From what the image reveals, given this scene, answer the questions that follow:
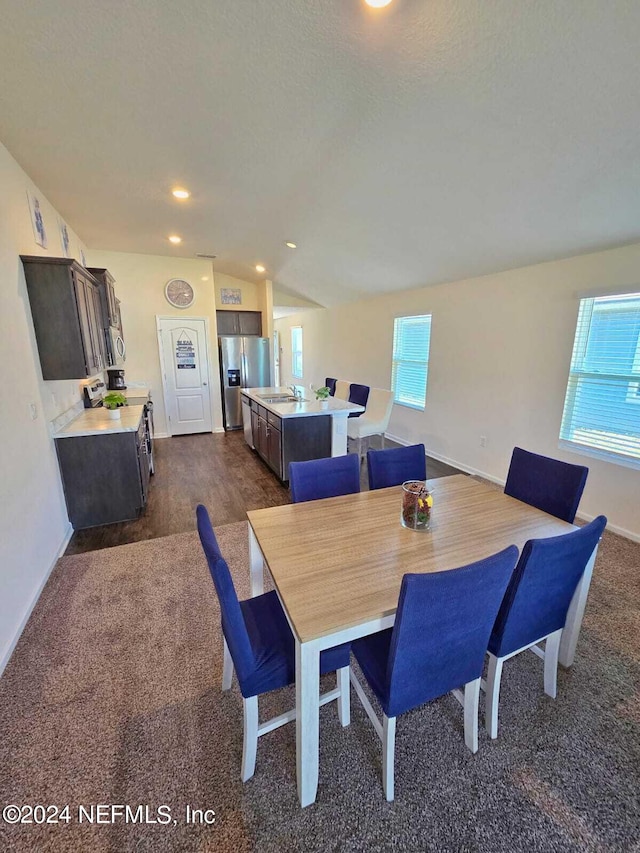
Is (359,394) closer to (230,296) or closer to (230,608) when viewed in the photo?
(230,296)

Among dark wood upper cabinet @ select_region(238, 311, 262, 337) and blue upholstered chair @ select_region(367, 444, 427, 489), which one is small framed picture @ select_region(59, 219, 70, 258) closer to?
dark wood upper cabinet @ select_region(238, 311, 262, 337)

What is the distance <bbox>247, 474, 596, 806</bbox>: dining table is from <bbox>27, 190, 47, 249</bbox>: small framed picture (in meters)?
3.05

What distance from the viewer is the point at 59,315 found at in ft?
8.73

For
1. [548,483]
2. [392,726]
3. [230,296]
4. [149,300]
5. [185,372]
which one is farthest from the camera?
[230,296]

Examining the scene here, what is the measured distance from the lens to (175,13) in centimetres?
150

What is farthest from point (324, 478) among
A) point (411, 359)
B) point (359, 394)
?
point (411, 359)

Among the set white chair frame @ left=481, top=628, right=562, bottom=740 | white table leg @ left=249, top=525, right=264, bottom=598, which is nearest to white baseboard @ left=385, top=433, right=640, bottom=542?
white chair frame @ left=481, top=628, right=562, bottom=740

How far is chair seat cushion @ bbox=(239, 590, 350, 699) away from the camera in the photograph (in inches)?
48.3

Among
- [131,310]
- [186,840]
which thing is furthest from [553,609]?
[131,310]

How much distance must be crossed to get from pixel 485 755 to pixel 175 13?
10.9 feet

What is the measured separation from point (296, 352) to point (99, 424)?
7.13 metres

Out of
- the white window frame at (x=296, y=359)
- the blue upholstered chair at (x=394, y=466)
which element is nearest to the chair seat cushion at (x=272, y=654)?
the blue upholstered chair at (x=394, y=466)

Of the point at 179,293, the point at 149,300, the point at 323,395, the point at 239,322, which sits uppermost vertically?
the point at 179,293

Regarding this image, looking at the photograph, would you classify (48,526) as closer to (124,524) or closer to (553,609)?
(124,524)
